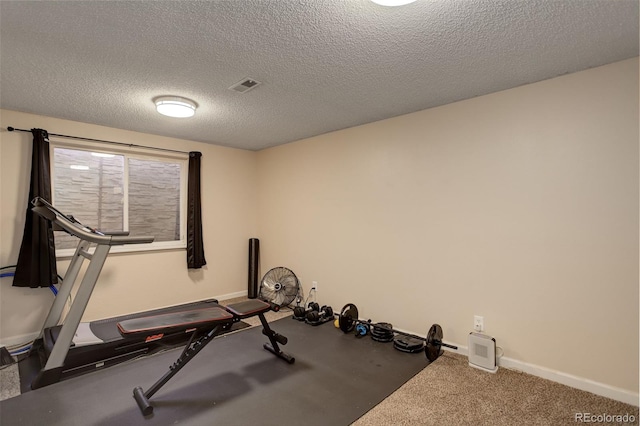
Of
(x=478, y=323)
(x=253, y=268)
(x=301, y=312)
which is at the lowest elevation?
(x=301, y=312)

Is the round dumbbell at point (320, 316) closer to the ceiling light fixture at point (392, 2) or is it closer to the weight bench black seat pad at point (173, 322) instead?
the weight bench black seat pad at point (173, 322)

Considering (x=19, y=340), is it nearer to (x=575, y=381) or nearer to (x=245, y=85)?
(x=245, y=85)

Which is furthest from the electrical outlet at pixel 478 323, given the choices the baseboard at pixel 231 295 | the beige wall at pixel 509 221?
the baseboard at pixel 231 295

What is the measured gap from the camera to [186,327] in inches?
83.5

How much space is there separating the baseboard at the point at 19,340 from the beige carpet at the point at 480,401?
625 millimetres

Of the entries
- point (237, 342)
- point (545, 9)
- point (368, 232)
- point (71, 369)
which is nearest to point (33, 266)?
point (71, 369)

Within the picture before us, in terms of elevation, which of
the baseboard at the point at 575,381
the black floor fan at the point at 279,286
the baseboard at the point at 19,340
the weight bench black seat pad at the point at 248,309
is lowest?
the baseboard at the point at 19,340

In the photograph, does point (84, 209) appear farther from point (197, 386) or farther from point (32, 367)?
point (197, 386)

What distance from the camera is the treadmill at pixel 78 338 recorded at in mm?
2293

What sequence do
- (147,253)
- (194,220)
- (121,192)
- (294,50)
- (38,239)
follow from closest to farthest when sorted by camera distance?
1. (294,50)
2. (38,239)
3. (121,192)
4. (147,253)
5. (194,220)

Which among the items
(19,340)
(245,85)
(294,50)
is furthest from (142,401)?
(294,50)

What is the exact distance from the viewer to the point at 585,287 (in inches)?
84.8

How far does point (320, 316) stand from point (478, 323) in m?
1.62

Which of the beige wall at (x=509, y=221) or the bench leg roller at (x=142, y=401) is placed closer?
the bench leg roller at (x=142, y=401)
